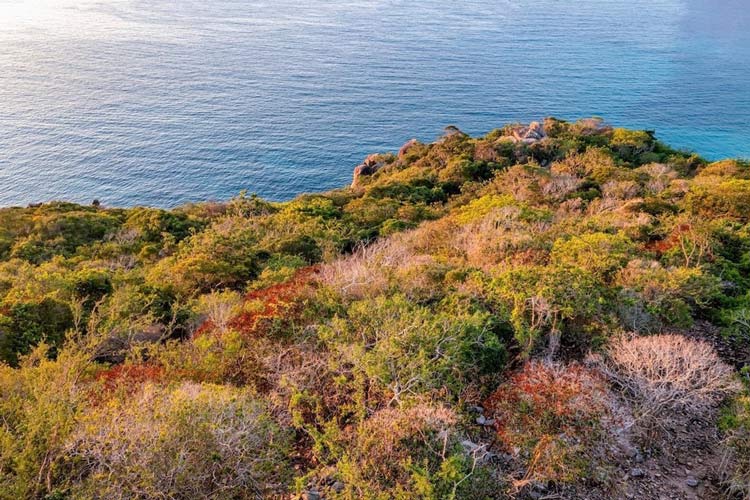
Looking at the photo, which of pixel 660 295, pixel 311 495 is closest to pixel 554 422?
pixel 311 495

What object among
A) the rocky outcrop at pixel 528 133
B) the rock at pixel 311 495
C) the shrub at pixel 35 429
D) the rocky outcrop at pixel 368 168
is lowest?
the rocky outcrop at pixel 368 168

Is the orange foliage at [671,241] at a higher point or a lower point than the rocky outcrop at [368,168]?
higher

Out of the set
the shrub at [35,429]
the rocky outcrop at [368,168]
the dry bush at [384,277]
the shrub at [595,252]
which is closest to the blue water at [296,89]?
the rocky outcrop at [368,168]

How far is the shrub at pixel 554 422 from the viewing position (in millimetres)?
10930

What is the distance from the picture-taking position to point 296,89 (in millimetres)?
88500

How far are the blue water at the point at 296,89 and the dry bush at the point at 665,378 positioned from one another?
5178 cm

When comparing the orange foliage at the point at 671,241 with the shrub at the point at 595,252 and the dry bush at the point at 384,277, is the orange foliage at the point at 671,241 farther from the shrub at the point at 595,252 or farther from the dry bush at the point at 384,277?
the dry bush at the point at 384,277

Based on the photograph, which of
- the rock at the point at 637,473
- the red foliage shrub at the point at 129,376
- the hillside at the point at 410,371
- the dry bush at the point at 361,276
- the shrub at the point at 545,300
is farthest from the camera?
the dry bush at the point at 361,276

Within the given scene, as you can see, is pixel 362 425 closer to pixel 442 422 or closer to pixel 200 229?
pixel 442 422

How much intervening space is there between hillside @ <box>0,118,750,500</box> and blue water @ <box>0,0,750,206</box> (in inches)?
1668

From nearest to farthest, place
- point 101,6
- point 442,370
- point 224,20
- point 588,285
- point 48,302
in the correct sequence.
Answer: point 442,370, point 588,285, point 48,302, point 224,20, point 101,6

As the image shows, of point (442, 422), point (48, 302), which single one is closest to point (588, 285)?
point (442, 422)

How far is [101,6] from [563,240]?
16400 cm

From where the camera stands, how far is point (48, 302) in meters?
20.9
